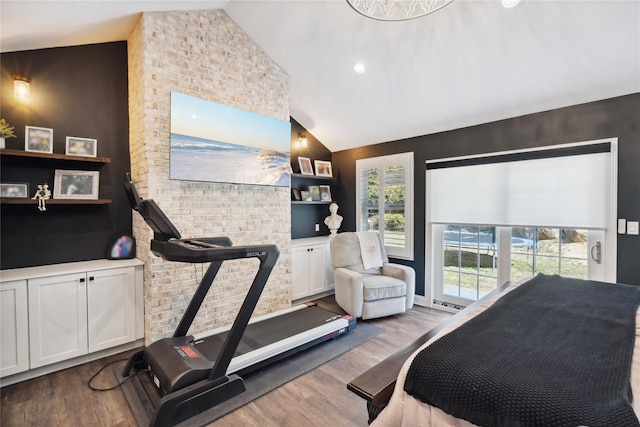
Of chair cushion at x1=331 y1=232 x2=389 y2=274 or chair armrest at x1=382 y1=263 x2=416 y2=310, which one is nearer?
chair armrest at x1=382 y1=263 x2=416 y2=310

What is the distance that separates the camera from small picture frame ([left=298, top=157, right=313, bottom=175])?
15.7 ft

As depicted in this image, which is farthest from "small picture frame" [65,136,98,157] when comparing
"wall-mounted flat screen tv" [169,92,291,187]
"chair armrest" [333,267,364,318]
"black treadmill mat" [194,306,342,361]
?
"chair armrest" [333,267,364,318]

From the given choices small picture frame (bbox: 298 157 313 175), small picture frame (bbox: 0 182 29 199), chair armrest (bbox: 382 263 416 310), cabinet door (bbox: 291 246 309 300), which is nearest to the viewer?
small picture frame (bbox: 0 182 29 199)

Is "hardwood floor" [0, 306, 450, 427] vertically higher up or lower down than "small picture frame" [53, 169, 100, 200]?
lower down

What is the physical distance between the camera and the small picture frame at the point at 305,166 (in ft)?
15.7

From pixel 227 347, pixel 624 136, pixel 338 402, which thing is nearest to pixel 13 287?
pixel 227 347

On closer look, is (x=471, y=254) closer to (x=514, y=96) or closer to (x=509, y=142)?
(x=509, y=142)

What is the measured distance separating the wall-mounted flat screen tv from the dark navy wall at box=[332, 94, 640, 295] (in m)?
1.84

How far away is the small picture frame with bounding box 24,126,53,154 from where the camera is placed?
8.67 feet

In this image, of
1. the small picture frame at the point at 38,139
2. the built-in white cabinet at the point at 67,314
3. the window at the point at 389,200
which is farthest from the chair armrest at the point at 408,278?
the small picture frame at the point at 38,139

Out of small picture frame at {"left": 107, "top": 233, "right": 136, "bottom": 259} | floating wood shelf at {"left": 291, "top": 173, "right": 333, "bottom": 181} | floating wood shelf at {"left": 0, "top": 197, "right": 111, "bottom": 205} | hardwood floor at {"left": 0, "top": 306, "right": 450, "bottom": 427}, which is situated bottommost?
hardwood floor at {"left": 0, "top": 306, "right": 450, "bottom": 427}

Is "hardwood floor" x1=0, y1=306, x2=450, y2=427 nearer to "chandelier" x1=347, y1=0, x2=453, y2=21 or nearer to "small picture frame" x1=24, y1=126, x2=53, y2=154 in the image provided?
"small picture frame" x1=24, y1=126, x2=53, y2=154

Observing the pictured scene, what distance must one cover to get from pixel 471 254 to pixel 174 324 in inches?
142

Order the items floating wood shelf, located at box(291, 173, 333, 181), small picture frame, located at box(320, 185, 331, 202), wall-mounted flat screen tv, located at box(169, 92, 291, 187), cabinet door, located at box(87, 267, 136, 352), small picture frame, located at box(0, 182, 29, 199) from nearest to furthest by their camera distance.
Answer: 1. small picture frame, located at box(0, 182, 29, 199)
2. cabinet door, located at box(87, 267, 136, 352)
3. wall-mounted flat screen tv, located at box(169, 92, 291, 187)
4. floating wood shelf, located at box(291, 173, 333, 181)
5. small picture frame, located at box(320, 185, 331, 202)
